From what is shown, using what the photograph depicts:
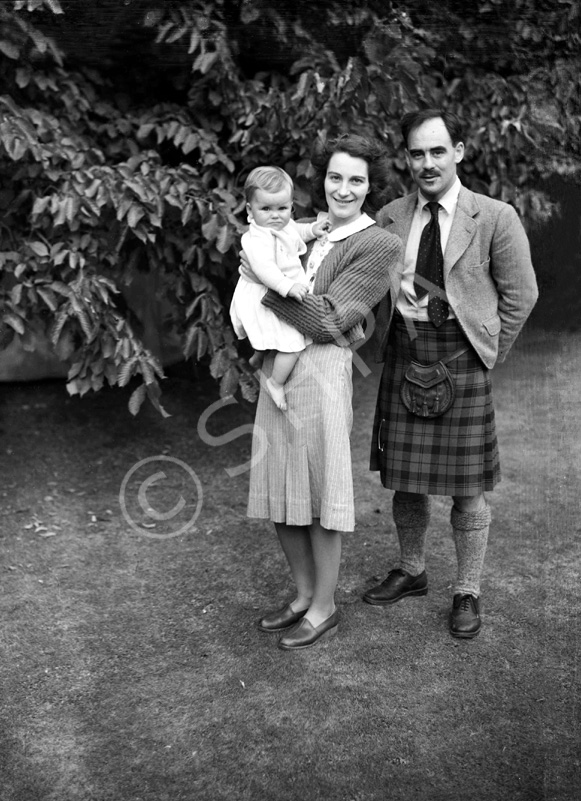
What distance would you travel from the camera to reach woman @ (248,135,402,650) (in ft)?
8.54

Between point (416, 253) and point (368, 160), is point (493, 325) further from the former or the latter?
point (368, 160)

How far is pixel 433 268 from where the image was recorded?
2.76 m

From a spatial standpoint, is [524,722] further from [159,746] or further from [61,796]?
[61,796]

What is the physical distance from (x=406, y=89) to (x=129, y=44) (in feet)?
3.99

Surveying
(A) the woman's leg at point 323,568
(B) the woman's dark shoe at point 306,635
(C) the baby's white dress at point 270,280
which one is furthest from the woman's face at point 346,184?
(B) the woman's dark shoe at point 306,635

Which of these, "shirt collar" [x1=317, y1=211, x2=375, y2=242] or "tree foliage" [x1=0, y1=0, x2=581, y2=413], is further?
"tree foliage" [x1=0, y1=0, x2=581, y2=413]

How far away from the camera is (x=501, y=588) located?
323 centimetres

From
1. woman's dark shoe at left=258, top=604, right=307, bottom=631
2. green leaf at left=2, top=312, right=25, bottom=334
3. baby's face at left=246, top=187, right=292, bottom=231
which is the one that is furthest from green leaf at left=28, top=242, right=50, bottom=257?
woman's dark shoe at left=258, top=604, right=307, bottom=631

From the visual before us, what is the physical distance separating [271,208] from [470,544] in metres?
1.24

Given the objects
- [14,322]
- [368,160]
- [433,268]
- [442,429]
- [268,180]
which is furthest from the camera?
[14,322]

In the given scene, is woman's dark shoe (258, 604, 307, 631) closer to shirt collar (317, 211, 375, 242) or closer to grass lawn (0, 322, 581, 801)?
grass lawn (0, 322, 581, 801)

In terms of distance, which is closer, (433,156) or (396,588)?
(433,156)

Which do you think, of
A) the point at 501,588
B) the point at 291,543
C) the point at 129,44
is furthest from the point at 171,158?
the point at 501,588

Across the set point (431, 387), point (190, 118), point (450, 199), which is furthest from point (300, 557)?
point (190, 118)
